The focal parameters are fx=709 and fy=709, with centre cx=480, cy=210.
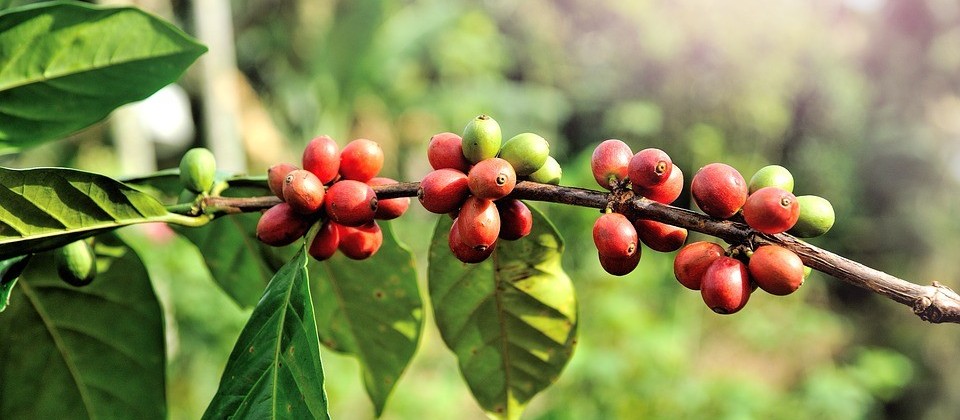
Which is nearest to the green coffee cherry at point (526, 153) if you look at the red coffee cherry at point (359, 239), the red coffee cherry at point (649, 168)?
the red coffee cherry at point (649, 168)

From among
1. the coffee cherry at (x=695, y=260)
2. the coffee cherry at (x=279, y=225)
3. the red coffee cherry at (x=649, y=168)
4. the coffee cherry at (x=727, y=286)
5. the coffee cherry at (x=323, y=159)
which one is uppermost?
the coffee cherry at (x=323, y=159)

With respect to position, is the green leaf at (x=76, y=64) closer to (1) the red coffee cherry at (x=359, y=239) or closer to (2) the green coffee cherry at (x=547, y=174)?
(1) the red coffee cherry at (x=359, y=239)

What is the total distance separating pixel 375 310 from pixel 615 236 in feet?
1.81

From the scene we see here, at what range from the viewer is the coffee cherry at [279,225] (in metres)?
0.85

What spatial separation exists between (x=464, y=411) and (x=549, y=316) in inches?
203

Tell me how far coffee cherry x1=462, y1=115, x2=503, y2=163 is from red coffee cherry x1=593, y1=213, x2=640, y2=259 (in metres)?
0.16

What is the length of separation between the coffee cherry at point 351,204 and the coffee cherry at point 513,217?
15cm

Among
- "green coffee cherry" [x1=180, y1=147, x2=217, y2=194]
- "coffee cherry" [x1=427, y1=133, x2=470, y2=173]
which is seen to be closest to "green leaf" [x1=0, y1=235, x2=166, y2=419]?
"green coffee cherry" [x1=180, y1=147, x2=217, y2=194]

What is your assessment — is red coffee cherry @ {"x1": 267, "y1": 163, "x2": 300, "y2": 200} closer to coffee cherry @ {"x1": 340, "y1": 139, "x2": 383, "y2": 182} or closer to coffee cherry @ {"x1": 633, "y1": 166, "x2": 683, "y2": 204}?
coffee cherry @ {"x1": 340, "y1": 139, "x2": 383, "y2": 182}

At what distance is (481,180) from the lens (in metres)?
0.78

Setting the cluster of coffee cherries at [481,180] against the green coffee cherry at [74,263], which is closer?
the cluster of coffee cherries at [481,180]

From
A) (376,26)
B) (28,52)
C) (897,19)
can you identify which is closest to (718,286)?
(28,52)

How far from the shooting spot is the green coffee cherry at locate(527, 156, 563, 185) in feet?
2.83

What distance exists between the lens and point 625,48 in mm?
14594
